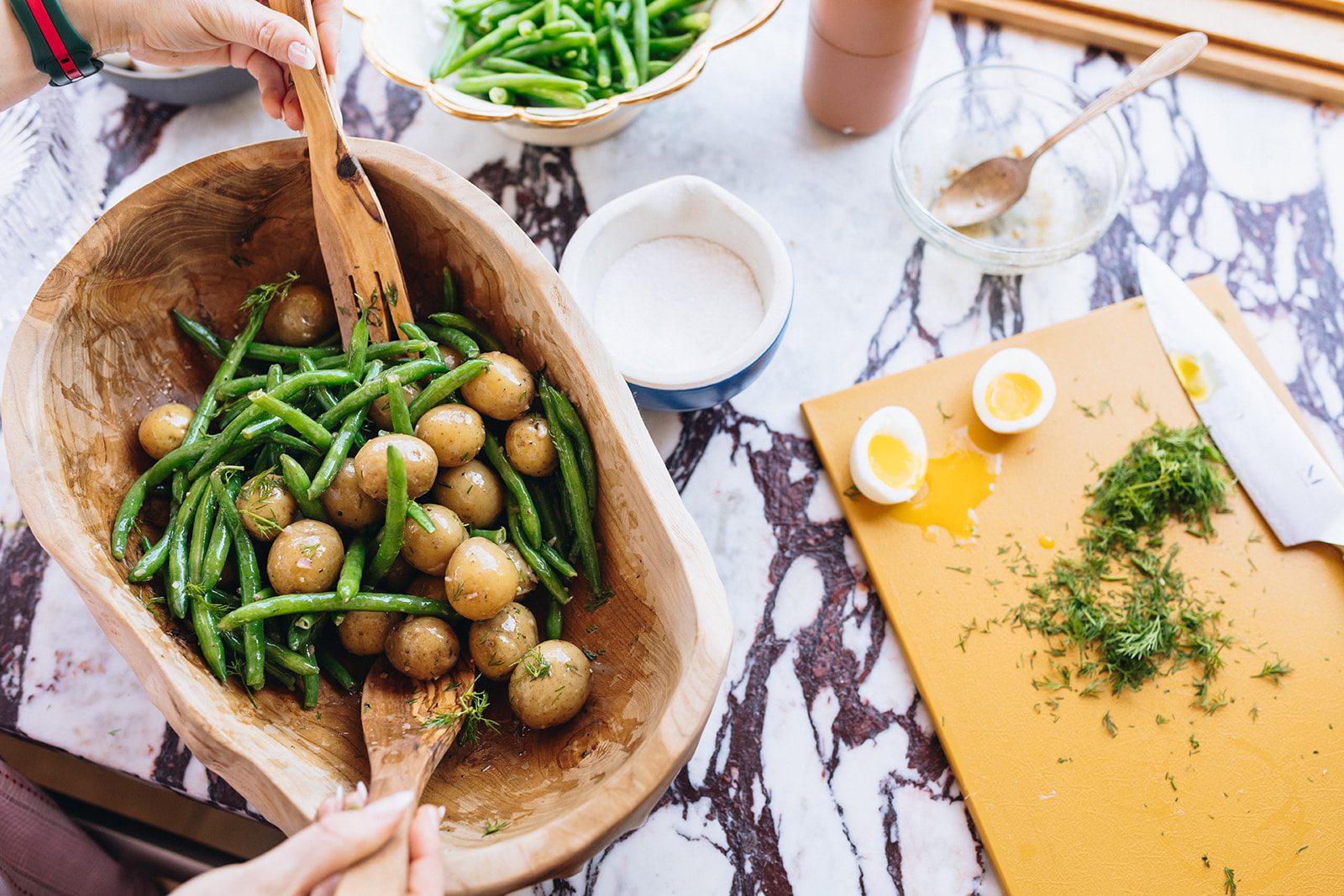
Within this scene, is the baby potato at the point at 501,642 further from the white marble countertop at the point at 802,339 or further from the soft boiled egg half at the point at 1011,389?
the soft boiled egg half at the point at 1011,389

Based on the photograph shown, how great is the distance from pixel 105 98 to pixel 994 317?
6.93 ft

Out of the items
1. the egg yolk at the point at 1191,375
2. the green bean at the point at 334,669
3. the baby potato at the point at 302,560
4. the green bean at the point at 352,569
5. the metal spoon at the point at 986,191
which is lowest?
the egg yolk at the point at 1191,375

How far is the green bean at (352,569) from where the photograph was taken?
1.31 meters

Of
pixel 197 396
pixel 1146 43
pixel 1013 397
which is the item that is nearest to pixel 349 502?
pixel 197 396

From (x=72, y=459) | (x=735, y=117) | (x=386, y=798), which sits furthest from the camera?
(x=735, y=117)

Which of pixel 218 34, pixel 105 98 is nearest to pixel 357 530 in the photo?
pixel 218 34

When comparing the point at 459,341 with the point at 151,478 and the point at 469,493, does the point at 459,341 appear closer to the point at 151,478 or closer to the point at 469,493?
the point at 469,493

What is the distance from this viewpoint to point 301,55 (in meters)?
1.41

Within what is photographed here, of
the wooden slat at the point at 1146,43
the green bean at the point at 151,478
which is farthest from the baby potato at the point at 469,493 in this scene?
the wooden slat at the point at 1146,43

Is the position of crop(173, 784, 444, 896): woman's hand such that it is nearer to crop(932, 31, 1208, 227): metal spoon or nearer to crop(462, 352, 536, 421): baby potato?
crop(462, 352, 536, 421): baby potato

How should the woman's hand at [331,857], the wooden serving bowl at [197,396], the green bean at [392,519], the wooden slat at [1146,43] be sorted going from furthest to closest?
the wooden slat at [1146,43]
the green bean at [392,519]
the wooden serving bowl at [197,396]
the woman's hand at [331,857]

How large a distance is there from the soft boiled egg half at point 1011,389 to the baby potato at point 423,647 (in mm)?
1099

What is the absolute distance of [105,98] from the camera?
2111 mm

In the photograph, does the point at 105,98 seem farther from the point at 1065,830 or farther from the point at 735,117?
the point at 1065,830
